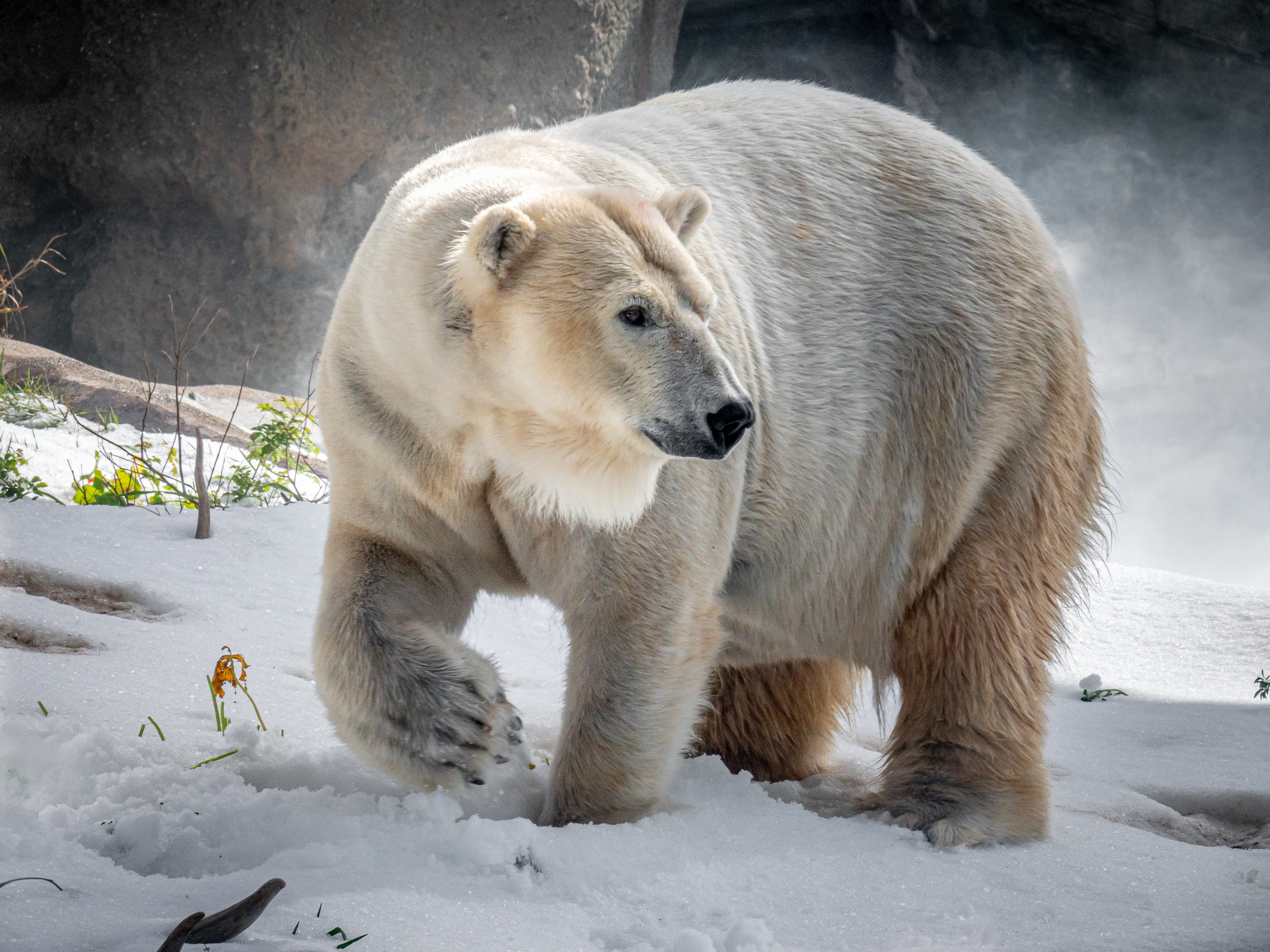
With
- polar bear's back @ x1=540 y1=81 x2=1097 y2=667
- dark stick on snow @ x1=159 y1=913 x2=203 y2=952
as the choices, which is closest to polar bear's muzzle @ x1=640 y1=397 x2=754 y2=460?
polar bear's back @ x1=540 y1=81 x2=1097 y2=667

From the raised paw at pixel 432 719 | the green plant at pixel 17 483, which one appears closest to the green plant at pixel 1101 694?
the raised paw at pixel 432 719

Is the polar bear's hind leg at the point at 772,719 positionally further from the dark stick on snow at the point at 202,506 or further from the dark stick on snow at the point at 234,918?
the dark stick on snow at the point at 234,918

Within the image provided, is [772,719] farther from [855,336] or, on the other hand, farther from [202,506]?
[202,506]

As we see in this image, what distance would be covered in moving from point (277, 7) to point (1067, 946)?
839 cm

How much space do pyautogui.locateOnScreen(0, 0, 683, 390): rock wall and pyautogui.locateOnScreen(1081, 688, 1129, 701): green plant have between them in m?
6.39

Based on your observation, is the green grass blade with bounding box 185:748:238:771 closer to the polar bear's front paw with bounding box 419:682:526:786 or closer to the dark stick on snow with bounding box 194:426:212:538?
the polar bear's front paw with bounding box 419:682:526:786

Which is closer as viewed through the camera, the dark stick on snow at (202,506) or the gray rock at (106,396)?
the dark stick on snow at (202,506)

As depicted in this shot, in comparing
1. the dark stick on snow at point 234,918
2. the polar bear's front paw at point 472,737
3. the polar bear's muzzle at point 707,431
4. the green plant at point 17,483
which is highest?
the polar bear's muzzle at point 707,431

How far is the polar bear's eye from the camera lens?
1.83 metres

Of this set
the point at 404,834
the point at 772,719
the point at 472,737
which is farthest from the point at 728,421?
the point at 772,719

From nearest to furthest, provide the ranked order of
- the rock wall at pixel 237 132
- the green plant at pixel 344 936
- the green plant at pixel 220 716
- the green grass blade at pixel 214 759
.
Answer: the green plant at pixel 344 936
the green grass blade at pixel 214 759
the green plant at pixel 220 716
the rock wall at pixel 237 132

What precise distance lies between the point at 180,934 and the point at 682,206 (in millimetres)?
1432

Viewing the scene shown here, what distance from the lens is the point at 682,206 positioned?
2039mm

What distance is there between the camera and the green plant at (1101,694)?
13.2ft
